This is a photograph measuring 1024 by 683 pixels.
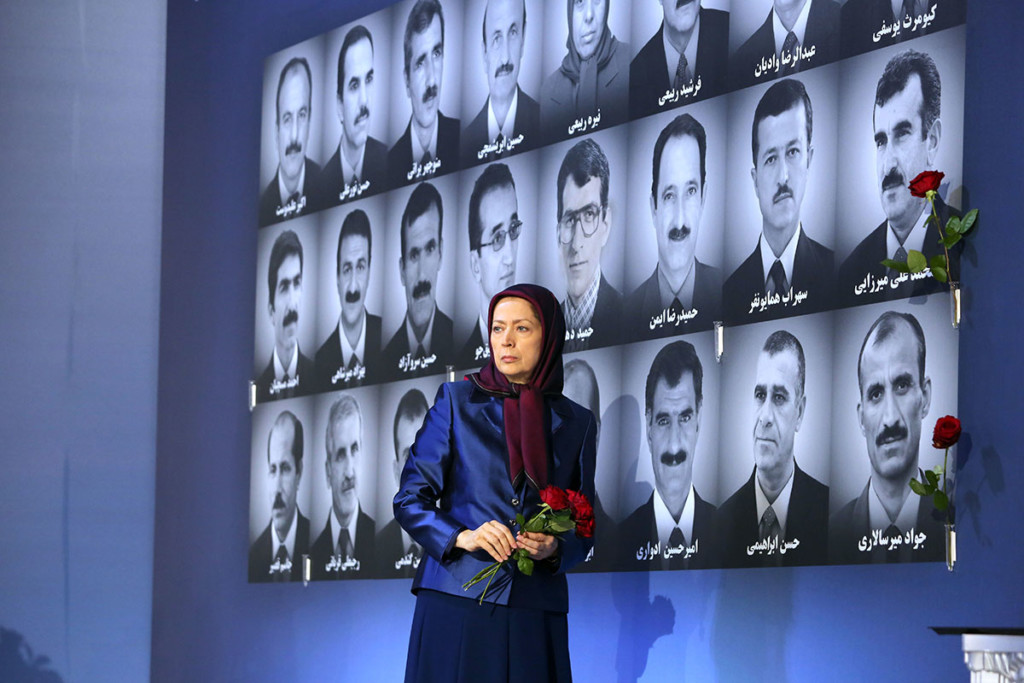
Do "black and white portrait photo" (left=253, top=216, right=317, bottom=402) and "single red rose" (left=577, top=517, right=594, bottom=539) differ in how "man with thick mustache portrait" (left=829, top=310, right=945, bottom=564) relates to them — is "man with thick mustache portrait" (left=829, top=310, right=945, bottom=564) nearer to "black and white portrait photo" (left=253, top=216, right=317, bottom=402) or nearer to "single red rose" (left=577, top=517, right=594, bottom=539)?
"single red rose" (left=577, top=517, right=594, bottom=539)

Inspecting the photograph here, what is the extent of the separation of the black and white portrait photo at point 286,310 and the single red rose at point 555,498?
237 cm

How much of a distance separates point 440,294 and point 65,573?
230 cm

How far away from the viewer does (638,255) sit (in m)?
4.41

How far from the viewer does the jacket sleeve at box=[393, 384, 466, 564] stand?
3.43 meters

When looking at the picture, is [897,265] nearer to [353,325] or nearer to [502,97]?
[502,97]

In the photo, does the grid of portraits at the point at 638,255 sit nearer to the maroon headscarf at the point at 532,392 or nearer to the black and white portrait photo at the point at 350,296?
the black and white portrait photo at the point at 350,296

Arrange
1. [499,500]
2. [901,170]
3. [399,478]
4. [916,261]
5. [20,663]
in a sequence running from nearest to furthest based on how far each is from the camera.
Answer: [499,500] → [916,261] → [901,170] → [399,478] → [20,663]

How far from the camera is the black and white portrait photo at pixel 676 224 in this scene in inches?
167

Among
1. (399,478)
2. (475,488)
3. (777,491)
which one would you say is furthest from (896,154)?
(399,478)

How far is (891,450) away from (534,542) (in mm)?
1022

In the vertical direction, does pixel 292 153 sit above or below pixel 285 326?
above

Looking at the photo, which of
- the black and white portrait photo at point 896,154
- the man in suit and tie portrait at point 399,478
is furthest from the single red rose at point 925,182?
the man in suit and tie portrait at point 399,478

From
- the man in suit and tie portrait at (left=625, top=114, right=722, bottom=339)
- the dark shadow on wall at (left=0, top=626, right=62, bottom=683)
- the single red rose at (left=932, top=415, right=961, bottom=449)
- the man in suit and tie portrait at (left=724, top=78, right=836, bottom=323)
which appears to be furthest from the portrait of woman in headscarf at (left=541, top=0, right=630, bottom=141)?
the dark shadow on wall at (left=0, top=626, right=62, bottom=683)

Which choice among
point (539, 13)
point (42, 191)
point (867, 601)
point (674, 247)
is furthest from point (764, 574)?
point (42, 191)
